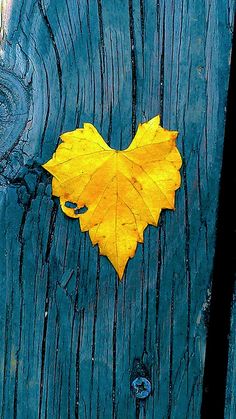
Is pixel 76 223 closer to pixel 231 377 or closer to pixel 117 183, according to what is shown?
pixel 117 183

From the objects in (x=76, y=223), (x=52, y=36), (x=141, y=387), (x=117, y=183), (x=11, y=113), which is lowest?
(x=141, y=387)

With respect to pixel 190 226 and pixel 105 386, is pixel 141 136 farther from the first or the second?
pixel 105 386

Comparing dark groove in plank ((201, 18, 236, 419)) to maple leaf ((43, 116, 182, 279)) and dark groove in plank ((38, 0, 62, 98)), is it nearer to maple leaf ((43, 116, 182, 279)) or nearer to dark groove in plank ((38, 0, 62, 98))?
maple leaf ((43, 116, 182, 279))

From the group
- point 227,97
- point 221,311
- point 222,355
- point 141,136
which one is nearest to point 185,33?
point 227,97

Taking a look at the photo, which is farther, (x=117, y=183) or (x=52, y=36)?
(x=52, y=36)

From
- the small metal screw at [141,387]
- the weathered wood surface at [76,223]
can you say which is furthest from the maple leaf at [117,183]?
the small metal screw at [141,387]

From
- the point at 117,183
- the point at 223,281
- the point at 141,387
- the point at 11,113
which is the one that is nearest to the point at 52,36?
the point at 11,113

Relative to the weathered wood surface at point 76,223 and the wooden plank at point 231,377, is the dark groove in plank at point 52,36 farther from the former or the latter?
the wooden plank at point 231,377
